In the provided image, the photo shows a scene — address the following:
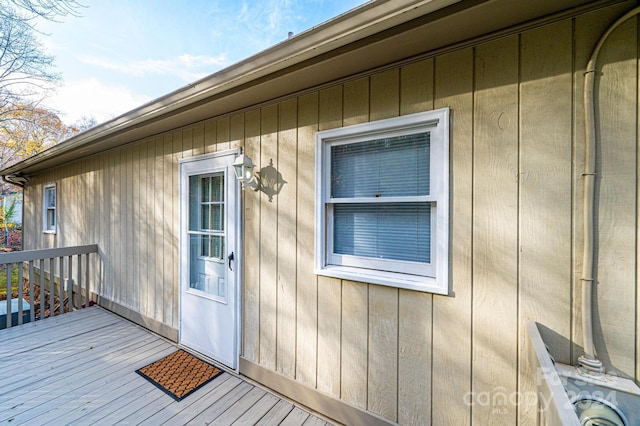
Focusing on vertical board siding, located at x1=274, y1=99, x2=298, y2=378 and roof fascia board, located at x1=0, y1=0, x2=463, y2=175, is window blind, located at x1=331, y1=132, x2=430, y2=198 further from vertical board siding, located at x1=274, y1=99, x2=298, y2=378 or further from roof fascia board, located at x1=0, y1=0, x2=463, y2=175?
roof fascia board, located at x1=0, y1=0, x2=463, y2=175

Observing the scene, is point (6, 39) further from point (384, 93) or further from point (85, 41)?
point (384, 93)

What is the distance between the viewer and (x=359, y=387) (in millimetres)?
1818

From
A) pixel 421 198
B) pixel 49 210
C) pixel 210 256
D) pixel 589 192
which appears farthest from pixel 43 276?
pixel 589 192

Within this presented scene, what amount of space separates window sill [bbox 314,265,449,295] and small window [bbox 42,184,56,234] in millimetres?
6837

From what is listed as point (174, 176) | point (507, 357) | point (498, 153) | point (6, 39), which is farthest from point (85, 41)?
point (507, 357)

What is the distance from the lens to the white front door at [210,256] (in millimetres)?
2521

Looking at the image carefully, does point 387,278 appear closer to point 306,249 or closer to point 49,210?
point 306,249

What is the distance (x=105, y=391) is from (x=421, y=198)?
2.98 metres

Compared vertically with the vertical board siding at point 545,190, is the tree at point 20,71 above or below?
above

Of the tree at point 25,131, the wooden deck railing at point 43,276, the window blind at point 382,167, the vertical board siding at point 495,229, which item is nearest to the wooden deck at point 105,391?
the wooden deck railing at point 43,276

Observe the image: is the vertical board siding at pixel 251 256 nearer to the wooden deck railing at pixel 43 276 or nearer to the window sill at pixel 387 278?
the window sill at pixel 387 278

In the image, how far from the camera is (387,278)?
5.62ft

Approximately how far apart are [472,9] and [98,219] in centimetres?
545

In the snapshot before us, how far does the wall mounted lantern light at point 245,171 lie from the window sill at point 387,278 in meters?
1.00
